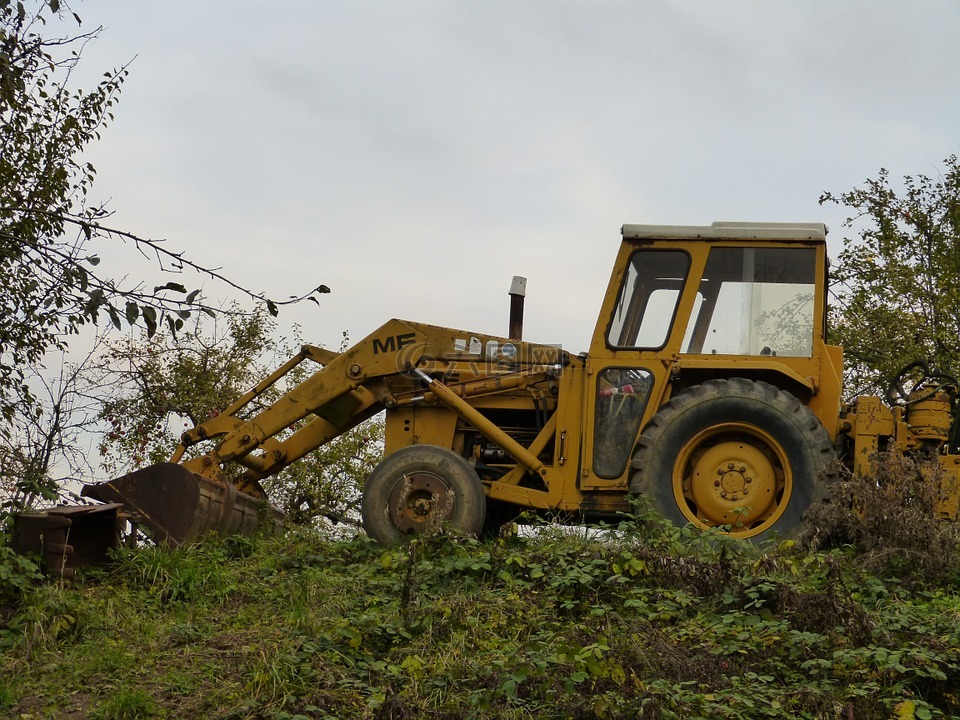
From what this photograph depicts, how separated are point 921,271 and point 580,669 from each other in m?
12.6

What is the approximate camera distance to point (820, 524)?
7992mm

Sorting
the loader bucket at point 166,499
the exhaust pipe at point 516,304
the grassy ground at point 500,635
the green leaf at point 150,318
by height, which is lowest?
the grassy ground at point 500,635

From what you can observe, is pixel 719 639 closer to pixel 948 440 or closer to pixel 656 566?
pixel 656 566

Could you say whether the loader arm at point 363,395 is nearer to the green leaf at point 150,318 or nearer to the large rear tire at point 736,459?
the large rear tire at point 736,459

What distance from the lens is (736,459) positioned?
8594mm

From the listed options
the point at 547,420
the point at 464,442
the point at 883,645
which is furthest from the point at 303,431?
the point at 883,645

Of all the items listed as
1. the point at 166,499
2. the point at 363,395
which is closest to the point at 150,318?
the point at 166,499

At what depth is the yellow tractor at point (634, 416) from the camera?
27.7 ft

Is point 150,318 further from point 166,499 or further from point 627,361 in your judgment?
point 627,361

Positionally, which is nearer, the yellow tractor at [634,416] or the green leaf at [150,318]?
the green leaf at [150,318]

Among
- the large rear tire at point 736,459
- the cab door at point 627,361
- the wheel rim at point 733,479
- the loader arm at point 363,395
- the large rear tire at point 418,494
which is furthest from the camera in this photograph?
the loader arm at point 363,395

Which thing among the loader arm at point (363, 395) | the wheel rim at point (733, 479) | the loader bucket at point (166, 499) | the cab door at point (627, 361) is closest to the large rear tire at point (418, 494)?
the loader arm at point (363, 395)

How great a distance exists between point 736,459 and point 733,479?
139 millimetres

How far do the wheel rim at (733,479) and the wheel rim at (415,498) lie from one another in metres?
1.63
